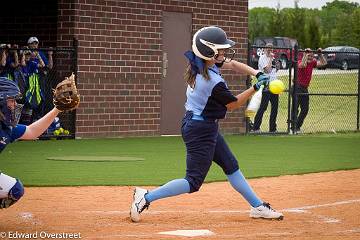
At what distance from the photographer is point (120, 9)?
74.3ft

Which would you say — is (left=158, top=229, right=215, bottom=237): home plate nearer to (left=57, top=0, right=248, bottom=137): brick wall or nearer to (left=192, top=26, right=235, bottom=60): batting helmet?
(left=192, top=26, right=235, bottom=60): batting helmet

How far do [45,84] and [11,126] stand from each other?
40.7 feet

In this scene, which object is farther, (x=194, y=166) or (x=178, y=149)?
(x=178, y=149)

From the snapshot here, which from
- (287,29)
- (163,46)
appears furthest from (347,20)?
(163,46)

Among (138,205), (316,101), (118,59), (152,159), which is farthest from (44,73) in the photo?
(316,101)

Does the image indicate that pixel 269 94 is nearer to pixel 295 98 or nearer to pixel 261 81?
pixel 295 98

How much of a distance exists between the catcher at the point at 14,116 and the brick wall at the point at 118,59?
1236cm

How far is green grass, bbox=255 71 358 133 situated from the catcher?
17781mm

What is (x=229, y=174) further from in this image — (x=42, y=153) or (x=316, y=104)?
(x=316, y=104)

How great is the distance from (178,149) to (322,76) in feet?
78.0

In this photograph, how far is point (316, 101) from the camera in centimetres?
4216

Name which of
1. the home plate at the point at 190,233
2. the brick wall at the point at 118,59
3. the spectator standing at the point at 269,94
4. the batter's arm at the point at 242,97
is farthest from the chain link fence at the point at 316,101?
the home plate at the point at 190,233

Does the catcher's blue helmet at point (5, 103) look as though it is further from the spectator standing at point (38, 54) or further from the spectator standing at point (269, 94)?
the spectator standing at point (269, 94)

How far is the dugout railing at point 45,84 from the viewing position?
827 inches
